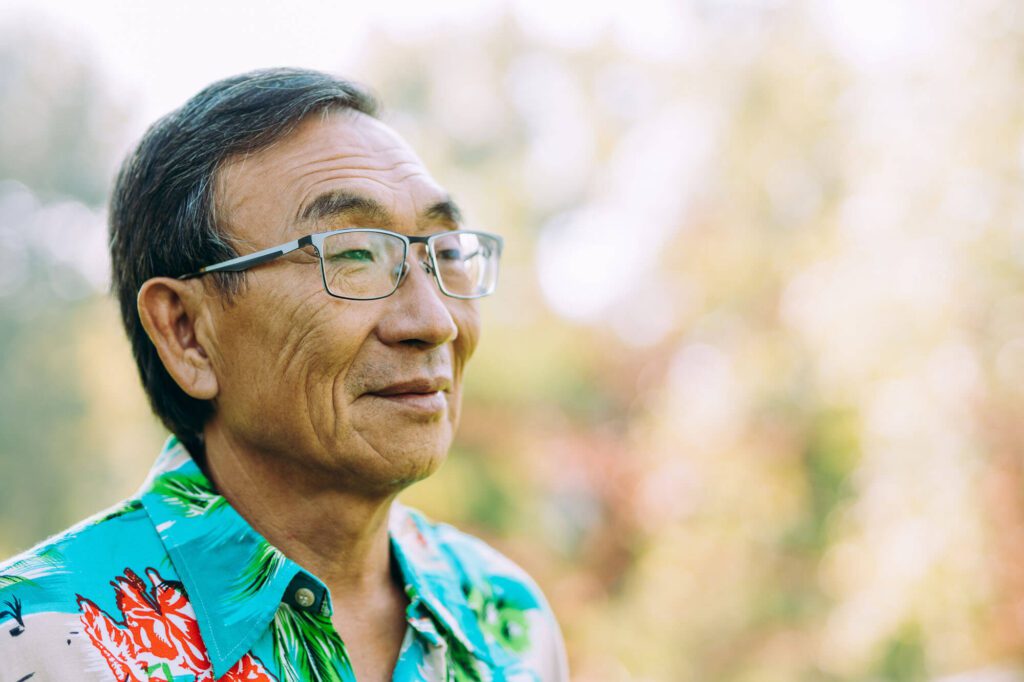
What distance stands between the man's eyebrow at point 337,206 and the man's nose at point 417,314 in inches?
4.5

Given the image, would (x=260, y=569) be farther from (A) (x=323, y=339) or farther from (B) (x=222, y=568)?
(A) (x=323, y=339)

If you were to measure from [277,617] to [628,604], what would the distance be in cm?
806

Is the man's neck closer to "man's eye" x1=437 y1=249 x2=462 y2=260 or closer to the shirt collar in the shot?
the shirt collar

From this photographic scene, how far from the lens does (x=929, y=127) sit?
641 cm

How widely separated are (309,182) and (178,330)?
361mm

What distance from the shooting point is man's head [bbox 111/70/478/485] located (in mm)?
1555

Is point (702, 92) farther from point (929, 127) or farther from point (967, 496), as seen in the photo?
point (967, 496)

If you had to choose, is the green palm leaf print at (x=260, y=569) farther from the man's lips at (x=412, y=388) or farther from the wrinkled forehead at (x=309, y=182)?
the wrinkled forehead at (x=309, y=182)

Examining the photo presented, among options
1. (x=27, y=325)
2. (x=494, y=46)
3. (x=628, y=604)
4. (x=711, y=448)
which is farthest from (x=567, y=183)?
(x=27, y=325)

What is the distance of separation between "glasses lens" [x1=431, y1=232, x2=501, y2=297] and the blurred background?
400 cm

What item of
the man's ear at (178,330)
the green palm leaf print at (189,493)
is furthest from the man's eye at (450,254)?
the green palm leaf print at (189,493)

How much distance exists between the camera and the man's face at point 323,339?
5.09ft

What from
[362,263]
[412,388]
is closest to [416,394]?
[412,388]

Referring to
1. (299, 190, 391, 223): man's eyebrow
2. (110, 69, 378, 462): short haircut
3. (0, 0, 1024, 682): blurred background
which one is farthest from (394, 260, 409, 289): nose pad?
(0, 0, 1024, 682): blurred background
